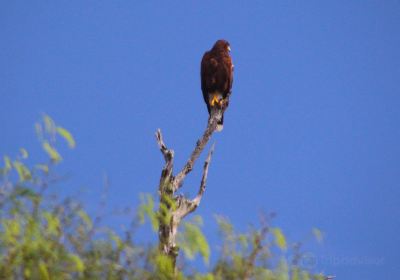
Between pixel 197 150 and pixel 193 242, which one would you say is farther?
pixel 197 150

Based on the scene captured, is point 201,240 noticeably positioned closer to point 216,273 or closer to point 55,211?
point 216,273

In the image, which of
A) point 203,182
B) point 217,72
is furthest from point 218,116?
point 217,72

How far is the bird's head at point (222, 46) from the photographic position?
27.7 ft

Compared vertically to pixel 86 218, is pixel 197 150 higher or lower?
higher

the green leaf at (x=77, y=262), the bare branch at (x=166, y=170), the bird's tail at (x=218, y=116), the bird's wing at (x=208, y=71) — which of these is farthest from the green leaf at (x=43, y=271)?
the bird's wing at (x=208, y=71)

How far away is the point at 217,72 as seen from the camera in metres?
8.40

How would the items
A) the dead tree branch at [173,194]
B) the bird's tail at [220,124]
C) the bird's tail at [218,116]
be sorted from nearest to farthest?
the dead tree branch at [173,194] < the bird's tail at [218,116] < the bird's tail at [220,124]

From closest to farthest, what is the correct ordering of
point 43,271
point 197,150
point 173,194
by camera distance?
point 43,271
point 173,194
point 197,150

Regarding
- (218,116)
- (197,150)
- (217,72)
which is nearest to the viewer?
(197,150)

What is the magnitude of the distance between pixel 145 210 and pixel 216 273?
0.61 m

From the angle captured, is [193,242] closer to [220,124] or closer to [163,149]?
[163,149]

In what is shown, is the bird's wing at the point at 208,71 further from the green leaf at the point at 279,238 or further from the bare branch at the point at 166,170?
the green leaf at the point at 279,238

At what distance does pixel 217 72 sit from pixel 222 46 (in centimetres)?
36

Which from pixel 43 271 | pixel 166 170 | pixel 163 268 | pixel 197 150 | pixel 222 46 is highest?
pixel 222 46
